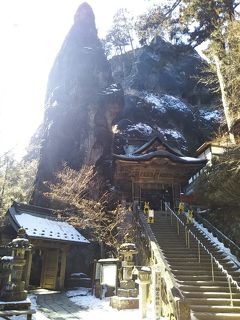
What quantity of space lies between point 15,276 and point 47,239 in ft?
22.7

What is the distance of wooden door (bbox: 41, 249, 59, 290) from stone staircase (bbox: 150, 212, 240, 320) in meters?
6.95

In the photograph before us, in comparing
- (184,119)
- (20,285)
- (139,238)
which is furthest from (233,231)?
(184,119)

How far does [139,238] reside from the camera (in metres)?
16.5

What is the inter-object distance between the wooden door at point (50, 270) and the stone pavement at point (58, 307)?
2.80 meters

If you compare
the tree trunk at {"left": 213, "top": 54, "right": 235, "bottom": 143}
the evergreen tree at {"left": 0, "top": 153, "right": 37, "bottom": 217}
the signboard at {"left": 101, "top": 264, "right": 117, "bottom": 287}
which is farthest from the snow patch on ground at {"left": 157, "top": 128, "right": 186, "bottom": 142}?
the signboard at {"left": 101, "top": 264, "right": 117, "bottom": 287}

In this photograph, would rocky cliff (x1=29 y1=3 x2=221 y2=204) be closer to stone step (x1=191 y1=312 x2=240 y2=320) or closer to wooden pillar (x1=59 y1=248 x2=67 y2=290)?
wooden pillar (x1=59 y1=248 x2=67 y2=290)

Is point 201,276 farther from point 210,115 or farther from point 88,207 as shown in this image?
point 210,115

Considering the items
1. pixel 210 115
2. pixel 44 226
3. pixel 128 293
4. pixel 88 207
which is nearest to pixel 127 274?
pixel 128 293

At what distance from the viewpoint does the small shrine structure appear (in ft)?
58.1

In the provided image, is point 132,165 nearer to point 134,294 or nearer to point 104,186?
point 104,186

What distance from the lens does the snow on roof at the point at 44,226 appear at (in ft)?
57.9

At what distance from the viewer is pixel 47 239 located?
17562 millimetres

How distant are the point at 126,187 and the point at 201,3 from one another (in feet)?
53.0

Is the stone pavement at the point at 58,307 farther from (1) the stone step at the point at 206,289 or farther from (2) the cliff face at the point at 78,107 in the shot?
(2) the cliff face at the point at 78,107
